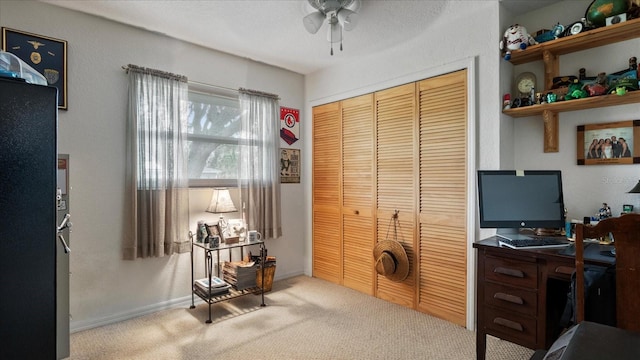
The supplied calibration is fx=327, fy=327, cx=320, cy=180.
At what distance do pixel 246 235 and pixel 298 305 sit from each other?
0.88m

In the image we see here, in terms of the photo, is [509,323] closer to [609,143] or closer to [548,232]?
[548,232]

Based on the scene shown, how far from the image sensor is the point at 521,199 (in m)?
2.19

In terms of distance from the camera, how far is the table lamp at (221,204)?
3.19 meters

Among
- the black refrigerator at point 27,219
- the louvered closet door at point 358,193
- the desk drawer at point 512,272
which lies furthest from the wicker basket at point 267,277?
the black refrigerator at point 27,219

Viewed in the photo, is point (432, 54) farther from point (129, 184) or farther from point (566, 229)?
point (129, 184)

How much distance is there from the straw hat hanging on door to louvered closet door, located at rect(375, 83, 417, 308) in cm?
→ 6

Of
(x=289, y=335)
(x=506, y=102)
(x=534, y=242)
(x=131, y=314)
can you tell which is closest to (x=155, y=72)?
(x=131, y=314)

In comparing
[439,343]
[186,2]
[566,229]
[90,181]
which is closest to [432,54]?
[566,229]

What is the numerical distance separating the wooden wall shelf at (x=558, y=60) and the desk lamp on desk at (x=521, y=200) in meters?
0.45

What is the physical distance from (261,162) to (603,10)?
9.96 ft

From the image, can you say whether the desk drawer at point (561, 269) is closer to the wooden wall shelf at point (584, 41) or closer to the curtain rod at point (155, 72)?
the wooden wall shelf at point (584, 41)

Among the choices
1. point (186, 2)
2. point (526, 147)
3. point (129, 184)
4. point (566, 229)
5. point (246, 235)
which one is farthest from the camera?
point (246, 235)

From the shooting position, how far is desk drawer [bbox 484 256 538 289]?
1.86m

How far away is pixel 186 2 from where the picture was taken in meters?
2.42
